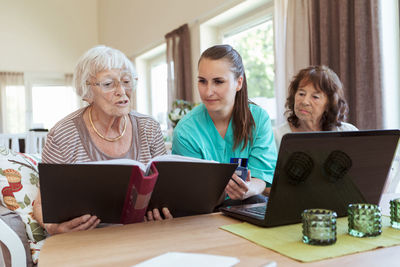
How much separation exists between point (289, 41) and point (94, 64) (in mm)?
2073

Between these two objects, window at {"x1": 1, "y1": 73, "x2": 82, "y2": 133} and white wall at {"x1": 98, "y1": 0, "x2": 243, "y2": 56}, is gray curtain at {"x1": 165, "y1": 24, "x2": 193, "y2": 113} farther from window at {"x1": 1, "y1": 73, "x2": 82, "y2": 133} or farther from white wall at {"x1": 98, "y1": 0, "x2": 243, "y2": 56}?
window at {"x1": 1, "y1": 73, "x2": 82, "y2": 133}

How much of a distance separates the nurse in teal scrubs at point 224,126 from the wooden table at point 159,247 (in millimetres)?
679

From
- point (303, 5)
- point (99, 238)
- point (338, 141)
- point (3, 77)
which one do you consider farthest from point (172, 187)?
point (3, 77)

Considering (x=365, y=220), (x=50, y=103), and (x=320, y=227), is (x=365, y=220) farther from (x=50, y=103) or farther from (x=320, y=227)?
(x=50, y=103)

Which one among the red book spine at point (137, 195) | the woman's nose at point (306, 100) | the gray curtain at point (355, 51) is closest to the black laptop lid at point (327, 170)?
the red book spine at point (137, 195)

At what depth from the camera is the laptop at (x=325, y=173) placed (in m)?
0.83

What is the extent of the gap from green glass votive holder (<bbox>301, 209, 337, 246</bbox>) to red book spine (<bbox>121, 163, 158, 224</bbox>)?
36 cm

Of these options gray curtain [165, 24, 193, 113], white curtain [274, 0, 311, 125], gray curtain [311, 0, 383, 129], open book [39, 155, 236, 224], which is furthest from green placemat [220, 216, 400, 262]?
gray curtain [165, 24, 193, 113]

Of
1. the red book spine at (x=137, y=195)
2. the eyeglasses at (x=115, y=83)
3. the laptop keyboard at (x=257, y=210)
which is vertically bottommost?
the laptop keyboard at (x=257, y=210)

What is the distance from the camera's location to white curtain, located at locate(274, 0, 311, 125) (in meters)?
3.03

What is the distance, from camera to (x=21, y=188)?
154 cm

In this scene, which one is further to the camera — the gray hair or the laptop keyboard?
the gray hair

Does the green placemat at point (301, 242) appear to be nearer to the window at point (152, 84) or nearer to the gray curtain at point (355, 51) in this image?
the gray curtain at point (355, 51)

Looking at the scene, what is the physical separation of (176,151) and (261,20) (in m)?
2.75
